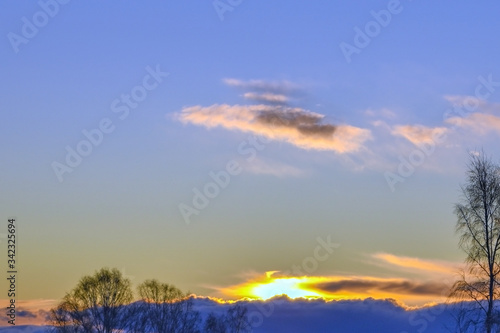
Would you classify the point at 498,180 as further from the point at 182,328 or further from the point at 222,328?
the point at 222,328

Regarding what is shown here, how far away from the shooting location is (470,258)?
64375 millimetres

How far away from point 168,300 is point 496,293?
112216 mm

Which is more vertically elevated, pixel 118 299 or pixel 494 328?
pixel 118 299

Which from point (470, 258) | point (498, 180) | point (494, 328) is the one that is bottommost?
point (494, 328)

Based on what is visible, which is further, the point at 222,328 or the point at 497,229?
the point at 222,328

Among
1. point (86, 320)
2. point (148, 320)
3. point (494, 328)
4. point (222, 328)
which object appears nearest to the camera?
point (494, 328)

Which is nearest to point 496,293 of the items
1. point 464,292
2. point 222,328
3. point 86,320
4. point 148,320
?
point 464,292

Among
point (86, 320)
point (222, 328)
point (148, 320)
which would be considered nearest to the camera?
point (86, 320)

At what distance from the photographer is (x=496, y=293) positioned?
Result: 208ft

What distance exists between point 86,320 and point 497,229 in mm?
90988

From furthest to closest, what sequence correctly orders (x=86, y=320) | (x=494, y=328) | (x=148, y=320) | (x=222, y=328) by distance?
(x=222, y=328) < (x=148, y=320) < (x=86, y=320) < (x=494, y=328)

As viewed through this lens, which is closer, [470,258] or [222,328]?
[470,258]

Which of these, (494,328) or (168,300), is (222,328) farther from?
(494,328)

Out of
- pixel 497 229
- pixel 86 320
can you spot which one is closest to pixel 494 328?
pixel 497 229
